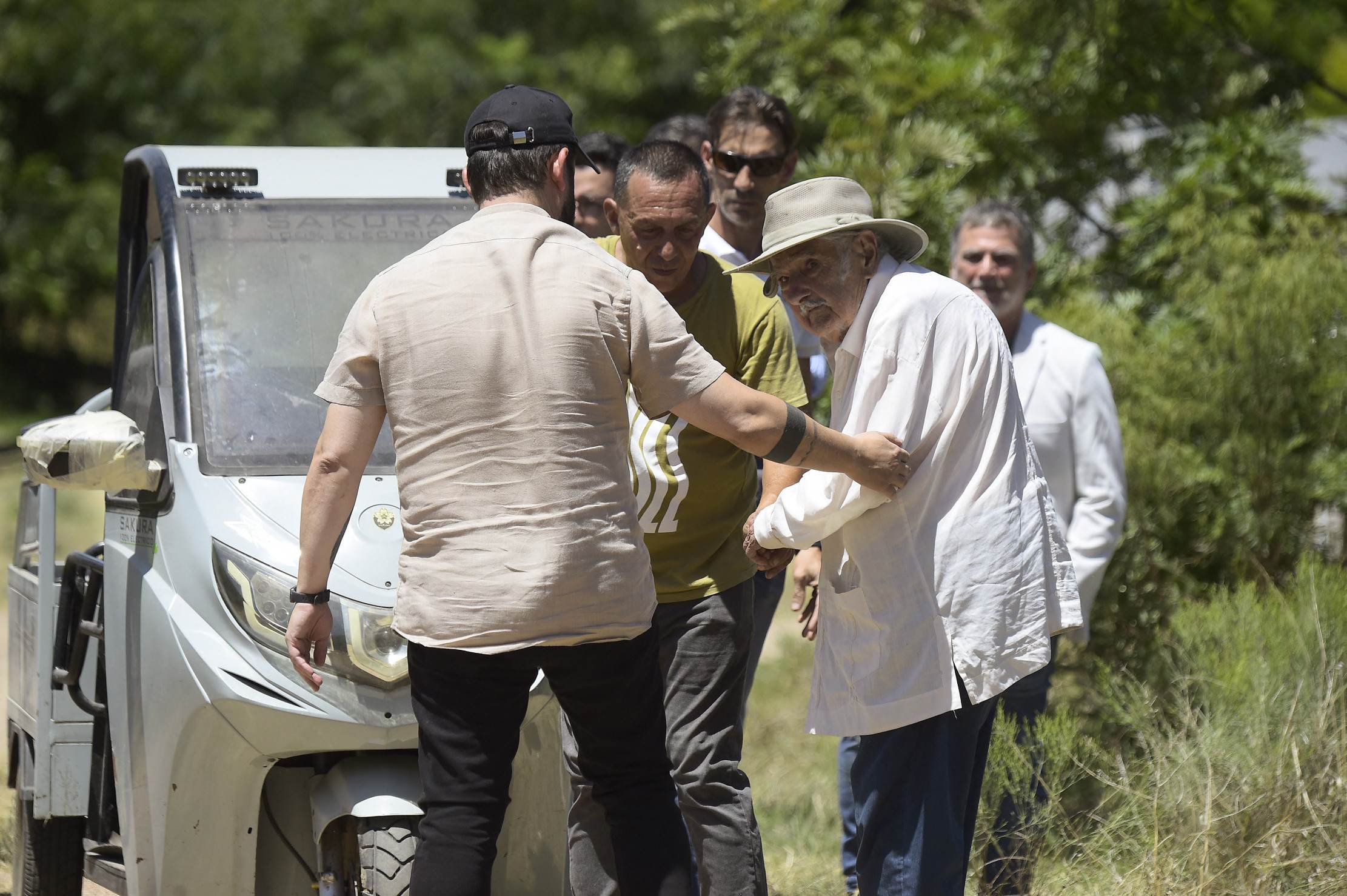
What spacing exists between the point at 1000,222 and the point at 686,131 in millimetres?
1344

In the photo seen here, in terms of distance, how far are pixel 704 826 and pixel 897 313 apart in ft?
4.40

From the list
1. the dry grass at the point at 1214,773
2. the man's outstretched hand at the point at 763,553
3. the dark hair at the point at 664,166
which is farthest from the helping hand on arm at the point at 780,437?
the dry grass at the point at 1214,773

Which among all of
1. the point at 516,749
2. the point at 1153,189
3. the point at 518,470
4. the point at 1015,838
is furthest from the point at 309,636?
the point at 1153,189

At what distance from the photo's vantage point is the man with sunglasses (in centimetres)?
496

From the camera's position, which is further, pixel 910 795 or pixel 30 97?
pixel 30 97

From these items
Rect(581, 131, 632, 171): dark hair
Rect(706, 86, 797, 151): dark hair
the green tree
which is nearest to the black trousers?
Rect(706, 86, 797, 151): dark hair

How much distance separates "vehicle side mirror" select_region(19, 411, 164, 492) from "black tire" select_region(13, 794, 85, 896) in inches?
54.1

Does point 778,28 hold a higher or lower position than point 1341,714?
higher

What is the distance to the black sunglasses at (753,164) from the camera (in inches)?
198

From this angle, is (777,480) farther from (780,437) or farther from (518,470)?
(518,470)

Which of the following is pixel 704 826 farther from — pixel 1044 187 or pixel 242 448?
pixel 1044 187

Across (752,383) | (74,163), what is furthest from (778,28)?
(74,163)

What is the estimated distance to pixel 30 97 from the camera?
71.6 ft

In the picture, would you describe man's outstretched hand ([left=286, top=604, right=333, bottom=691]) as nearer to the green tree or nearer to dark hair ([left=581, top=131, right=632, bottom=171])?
dark hair ([left=581, top=131, right=632, bottom=171])
